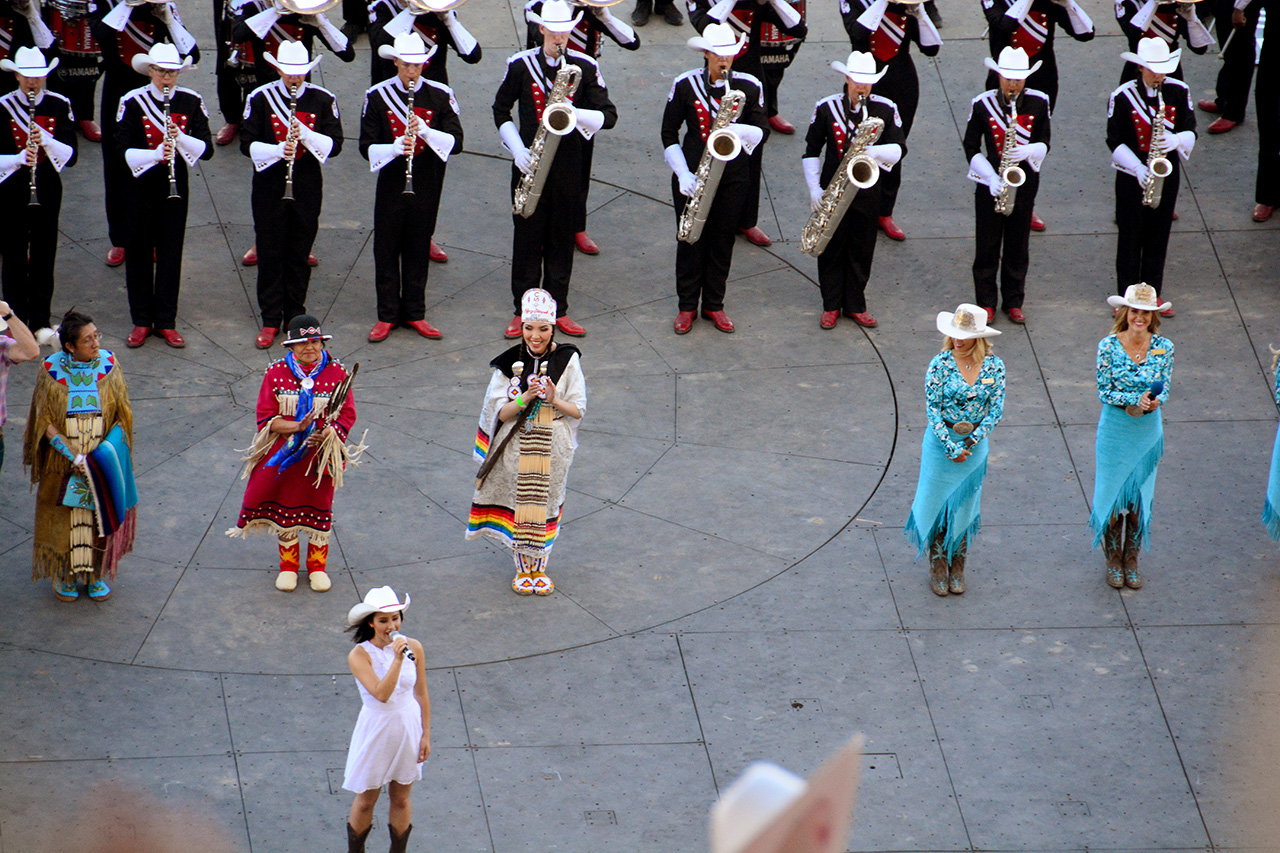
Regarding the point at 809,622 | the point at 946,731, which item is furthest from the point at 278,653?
the point at 946,731

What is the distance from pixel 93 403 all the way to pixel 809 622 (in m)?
3.96

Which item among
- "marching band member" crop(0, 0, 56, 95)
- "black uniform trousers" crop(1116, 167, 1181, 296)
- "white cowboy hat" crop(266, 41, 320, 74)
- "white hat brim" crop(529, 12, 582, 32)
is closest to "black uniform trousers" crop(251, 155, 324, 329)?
"white cowboy hat" crop(266, 41, 320, 74)

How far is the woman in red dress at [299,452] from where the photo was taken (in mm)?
8773

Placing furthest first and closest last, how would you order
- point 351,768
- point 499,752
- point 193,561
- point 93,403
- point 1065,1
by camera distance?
point 1065,1, point 193,561, point 93,403, point 499,752, point 351,768

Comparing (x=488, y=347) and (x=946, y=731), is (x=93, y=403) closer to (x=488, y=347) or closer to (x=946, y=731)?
(x=488, y=347)

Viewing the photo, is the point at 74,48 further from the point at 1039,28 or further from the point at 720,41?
the point at 1039,28

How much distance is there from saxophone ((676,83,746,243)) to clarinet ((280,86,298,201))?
264cm

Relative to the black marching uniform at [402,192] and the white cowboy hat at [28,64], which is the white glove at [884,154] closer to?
the black marching uniform at [402,192]

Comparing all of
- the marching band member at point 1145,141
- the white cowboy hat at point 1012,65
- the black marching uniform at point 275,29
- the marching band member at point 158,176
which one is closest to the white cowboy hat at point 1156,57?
the marching band member at point 1145,141

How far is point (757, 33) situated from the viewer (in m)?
12.7

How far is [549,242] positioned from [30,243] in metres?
3.47

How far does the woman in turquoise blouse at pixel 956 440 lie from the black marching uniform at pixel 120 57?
5.67 metres

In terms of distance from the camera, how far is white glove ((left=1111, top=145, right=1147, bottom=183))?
11.6m

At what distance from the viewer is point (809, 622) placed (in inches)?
361
